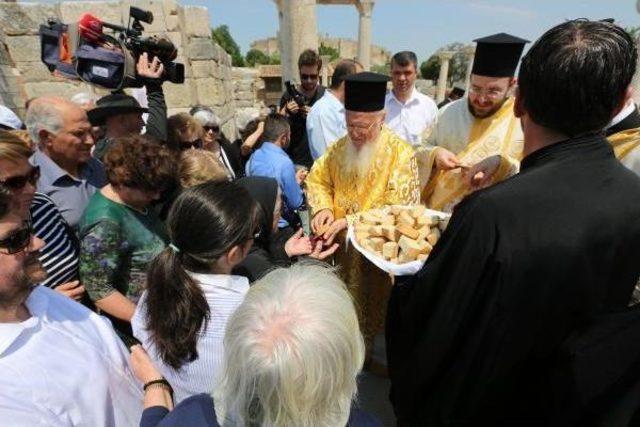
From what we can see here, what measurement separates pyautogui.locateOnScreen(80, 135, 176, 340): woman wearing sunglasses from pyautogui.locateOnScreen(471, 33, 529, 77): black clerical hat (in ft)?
6.27

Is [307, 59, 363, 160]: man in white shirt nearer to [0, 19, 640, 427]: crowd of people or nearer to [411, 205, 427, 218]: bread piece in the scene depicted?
[411, 205, 427, 218]: bread piece

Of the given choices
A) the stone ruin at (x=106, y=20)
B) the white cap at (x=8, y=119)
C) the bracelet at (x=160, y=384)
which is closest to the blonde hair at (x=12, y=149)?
the bracelet at (x=160, y=384)

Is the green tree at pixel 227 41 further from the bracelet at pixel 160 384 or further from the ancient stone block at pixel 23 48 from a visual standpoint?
the bracelet at pixel 160 384

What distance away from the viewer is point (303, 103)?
4.73 m

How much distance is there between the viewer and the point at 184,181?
225 centimetres

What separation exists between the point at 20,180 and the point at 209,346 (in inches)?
42.9

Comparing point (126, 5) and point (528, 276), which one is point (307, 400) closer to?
point (528, 276)

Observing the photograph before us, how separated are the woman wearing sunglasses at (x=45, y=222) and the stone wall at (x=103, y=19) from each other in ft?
9.53

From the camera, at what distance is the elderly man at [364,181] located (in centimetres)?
255

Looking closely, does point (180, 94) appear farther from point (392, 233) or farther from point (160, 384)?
point (160, 384)

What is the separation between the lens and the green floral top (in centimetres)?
176

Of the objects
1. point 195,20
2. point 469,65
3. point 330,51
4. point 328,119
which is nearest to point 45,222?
point 328,119

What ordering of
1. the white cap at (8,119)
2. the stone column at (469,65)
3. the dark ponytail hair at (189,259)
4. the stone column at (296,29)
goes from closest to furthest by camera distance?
the dark ponytail hair at (189,259), the white cap at (8,119), the stone column at (469,65), the stone column at (296,29)

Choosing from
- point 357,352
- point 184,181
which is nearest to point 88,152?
point 184,181
